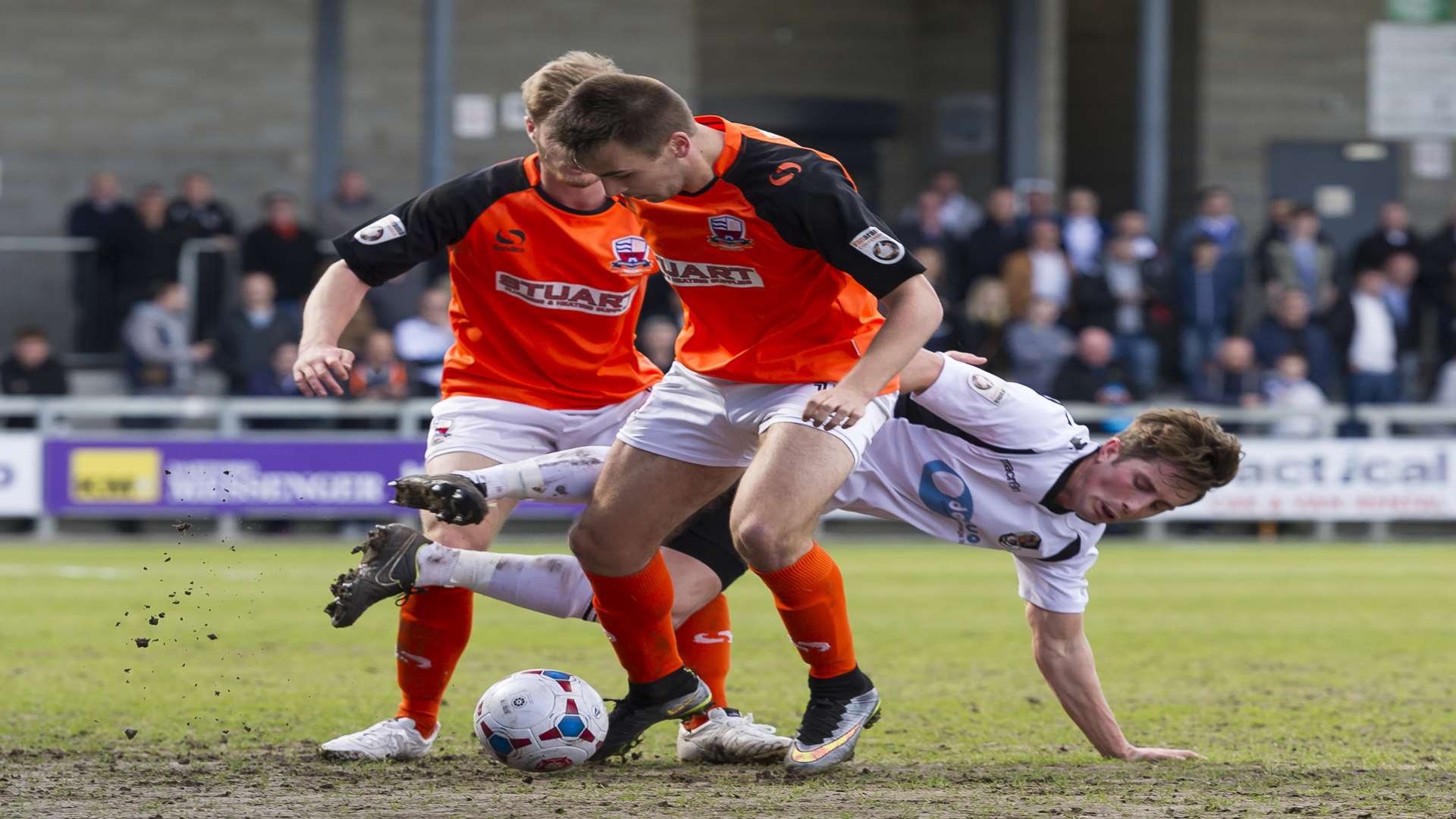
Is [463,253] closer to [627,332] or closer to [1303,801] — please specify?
[627,332]

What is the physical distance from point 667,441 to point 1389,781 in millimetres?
2185

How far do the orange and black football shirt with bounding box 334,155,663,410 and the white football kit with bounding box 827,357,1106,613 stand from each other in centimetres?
91

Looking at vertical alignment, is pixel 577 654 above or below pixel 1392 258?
below


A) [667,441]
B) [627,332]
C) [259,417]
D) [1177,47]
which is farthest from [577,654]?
[1177,47]

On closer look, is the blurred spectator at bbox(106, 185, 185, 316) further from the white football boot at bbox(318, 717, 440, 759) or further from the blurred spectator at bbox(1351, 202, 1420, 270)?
the white football boot at bbox(318, 717, 440, 759)

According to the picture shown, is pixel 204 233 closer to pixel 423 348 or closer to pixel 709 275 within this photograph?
pixel 423 348

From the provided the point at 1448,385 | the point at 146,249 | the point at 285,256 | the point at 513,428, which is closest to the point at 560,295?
the point at 513,428

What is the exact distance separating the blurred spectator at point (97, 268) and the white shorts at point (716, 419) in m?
11.4

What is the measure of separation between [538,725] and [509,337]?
4.22 ft

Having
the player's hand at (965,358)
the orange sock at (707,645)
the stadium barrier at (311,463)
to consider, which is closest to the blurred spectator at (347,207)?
the stadium barrier at (311,463)

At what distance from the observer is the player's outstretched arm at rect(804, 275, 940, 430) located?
492cm

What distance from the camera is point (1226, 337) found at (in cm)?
1641

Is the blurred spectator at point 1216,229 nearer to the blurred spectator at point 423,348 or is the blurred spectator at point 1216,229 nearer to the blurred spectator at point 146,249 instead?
the blurred spectator at point 423,348

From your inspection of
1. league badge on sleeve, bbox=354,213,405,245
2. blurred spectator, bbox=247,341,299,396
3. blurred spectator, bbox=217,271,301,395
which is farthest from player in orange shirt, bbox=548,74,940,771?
blurred spectator, bbox=217,271,301,395
